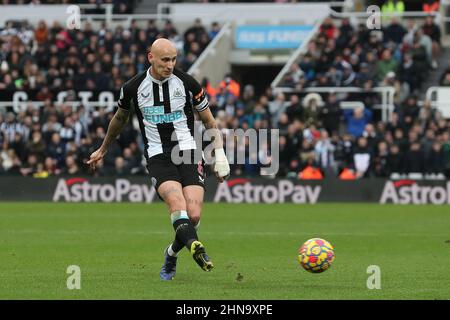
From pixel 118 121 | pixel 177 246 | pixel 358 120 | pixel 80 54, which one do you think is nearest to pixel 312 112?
pixel 358 120

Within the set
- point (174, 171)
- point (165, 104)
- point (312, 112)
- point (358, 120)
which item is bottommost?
point (358, 120)

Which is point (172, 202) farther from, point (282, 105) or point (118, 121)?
point (282, 105)

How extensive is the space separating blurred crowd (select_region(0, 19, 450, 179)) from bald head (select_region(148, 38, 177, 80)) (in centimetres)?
1513

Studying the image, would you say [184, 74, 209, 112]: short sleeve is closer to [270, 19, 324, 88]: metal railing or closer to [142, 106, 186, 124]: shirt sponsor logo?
[142, 106, 186, 124]: shirt sponsor logo

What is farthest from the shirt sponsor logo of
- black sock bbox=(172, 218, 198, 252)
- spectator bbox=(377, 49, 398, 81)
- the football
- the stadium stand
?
spectator bbox=(377, 49, 398, 81)

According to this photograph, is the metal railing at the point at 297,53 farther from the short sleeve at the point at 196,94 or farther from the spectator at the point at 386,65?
the short sleeve at the point at 196,94

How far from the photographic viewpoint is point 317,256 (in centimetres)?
1172

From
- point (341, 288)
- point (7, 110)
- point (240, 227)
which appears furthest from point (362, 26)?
point (341, 288)

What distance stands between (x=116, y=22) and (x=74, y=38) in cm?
302

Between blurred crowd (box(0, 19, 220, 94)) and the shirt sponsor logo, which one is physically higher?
the shirt sponsor logo

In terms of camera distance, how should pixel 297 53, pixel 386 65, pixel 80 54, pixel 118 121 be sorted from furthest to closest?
pixel 80 54
pixel 297 53
pixel 386 65
pixel 118 121

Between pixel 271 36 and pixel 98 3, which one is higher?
pixel 98 3

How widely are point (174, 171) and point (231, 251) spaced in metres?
4.21

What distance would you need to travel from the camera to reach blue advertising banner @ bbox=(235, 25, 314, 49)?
117ft
